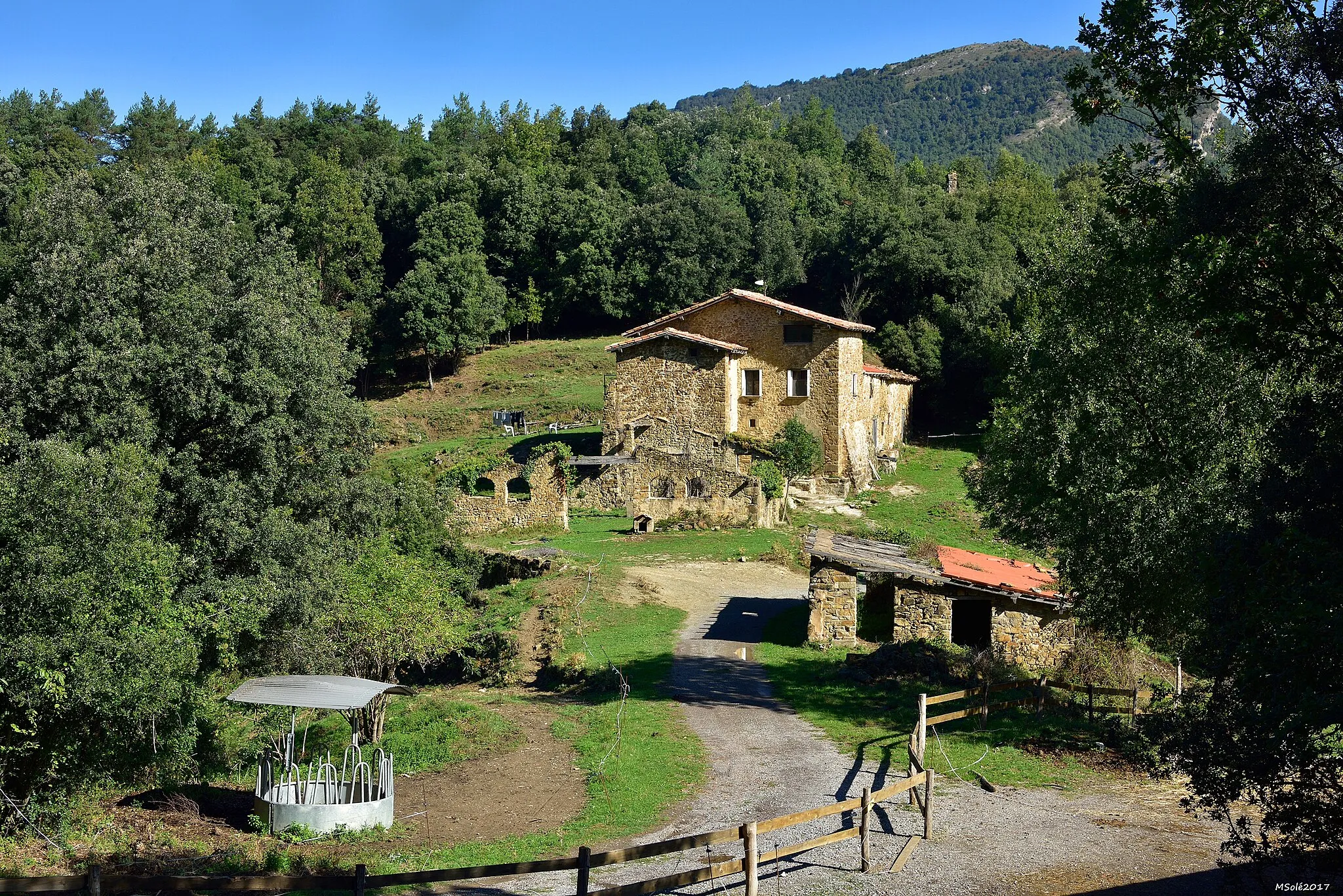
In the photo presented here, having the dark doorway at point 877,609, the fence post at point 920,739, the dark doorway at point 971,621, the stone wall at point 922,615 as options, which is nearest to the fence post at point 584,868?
the fence post at point 920,739

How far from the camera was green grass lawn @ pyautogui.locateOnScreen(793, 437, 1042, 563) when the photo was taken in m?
42.3

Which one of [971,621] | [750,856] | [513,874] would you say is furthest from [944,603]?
[513,874]

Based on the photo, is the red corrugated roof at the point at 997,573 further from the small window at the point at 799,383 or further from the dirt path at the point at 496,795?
the small window at the point at 799,383

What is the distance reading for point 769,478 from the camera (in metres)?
45.0

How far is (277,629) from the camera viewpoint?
2316cm

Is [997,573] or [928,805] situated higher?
[997,573]

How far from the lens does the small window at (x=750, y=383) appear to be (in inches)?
2046

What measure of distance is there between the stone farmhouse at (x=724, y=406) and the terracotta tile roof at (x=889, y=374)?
0.95m

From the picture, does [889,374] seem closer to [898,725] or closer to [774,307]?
[774,307]

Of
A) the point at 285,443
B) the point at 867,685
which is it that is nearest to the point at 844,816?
the point at 867,685

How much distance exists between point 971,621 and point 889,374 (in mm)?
30020

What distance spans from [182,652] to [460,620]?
350 inches

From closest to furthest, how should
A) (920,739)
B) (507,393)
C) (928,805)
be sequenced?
(928,805), (920,739), (507,393)

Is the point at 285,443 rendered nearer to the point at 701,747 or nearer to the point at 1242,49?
the point at 701,747
